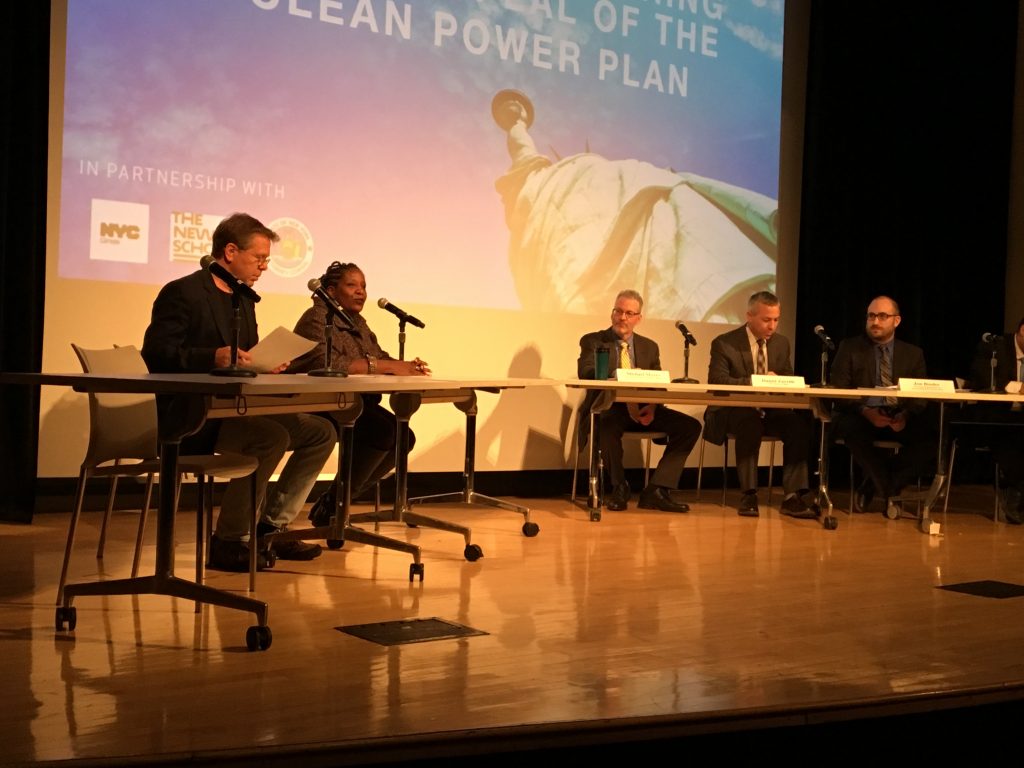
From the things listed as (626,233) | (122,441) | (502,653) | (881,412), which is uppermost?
(626,233)

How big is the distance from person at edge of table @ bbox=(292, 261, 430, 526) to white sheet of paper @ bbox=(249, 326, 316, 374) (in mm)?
1106

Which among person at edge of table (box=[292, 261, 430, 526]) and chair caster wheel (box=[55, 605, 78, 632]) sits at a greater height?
person at edge of table (box=[292, 261, 430, 526])

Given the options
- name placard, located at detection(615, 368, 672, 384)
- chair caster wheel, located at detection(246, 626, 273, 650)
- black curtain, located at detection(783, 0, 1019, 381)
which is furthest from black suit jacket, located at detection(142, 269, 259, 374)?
black curtain, located at detection(783, 0, 1019, 381)

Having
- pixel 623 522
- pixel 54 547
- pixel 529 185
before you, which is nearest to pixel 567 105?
pixel 529 185

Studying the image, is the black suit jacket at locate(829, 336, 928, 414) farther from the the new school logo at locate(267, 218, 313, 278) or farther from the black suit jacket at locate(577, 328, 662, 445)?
the the new school logo at locate(267, 218, 313, 278)

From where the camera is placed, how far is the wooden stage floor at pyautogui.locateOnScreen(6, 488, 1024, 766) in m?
2.12

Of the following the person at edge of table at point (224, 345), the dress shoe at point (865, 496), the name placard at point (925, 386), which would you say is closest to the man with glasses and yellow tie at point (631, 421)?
the dress shoe at point (865, 496)

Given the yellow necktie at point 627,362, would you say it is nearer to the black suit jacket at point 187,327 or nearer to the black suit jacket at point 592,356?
the black suit jacket at point 592,356

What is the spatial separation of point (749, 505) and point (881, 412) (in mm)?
853

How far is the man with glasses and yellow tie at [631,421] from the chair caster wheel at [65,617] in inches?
135

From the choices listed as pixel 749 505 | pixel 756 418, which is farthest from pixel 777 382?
pixel 749 505

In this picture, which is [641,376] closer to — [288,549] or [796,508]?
[796,508]

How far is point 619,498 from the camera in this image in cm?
596

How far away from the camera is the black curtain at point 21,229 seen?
479 centimetres
